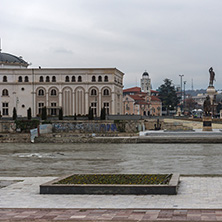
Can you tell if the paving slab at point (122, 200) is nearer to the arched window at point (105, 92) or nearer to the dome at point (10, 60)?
the arched window at point (105, 92)

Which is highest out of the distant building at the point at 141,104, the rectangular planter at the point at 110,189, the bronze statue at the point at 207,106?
the distant building at the point at 141,104

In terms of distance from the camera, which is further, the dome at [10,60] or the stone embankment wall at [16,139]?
the dome at [10,60]

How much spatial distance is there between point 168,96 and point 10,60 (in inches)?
2484

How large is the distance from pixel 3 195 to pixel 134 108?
377ft

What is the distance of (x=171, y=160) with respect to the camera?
3225 cm

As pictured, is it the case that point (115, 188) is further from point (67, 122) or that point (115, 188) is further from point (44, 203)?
point (67, 122)

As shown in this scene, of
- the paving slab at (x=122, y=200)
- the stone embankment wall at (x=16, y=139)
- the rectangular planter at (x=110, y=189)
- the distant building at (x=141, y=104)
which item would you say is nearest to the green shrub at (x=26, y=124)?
the stone embankment wall at (x=16, y=139)

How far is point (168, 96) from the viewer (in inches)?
5340

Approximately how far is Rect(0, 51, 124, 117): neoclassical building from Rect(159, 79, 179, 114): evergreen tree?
60.7 metres

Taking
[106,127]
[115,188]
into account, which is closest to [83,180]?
[115,188]

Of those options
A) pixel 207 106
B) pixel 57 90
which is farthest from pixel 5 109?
pixel 207 106

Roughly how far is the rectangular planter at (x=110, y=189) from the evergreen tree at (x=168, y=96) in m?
122

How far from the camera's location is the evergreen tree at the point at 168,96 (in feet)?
444

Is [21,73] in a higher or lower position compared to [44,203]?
higher
